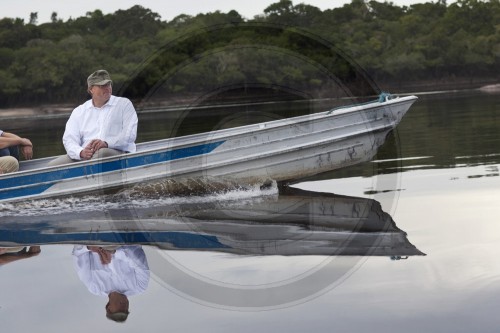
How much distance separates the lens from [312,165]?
1331cm

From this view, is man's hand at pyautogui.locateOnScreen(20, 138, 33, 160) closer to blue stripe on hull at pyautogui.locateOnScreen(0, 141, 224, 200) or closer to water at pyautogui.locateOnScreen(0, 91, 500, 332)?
blue stripe on hull at pyautogui.locateOnScreen(0, 141, 224, 200)

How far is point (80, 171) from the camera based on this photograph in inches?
490

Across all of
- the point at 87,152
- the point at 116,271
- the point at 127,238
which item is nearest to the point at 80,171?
the point at 87,152

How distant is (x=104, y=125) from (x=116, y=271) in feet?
13.6

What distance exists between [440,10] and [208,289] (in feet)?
319

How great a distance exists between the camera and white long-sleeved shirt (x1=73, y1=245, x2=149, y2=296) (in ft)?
24.6

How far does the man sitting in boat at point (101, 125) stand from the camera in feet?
38.5

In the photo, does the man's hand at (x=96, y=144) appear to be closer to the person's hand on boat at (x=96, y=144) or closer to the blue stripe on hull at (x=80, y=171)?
the person's hand on boat at (x=96, y=144)

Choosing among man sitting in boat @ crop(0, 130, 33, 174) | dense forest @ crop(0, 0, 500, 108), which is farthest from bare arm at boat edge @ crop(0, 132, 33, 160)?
dense forest @ crop(0, 0, 500, 108)

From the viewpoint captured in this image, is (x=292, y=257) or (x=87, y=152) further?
(x=87, y=152)

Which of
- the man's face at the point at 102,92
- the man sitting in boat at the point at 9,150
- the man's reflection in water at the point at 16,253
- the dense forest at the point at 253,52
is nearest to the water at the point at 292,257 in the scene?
the man's reflection in water at the point at 16,253

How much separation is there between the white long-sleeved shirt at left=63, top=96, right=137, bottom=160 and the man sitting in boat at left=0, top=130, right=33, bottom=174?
58 centimetres

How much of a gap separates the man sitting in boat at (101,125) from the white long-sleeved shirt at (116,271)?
281 centimetres

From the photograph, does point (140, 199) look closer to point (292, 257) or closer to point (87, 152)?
point (87, 152)
